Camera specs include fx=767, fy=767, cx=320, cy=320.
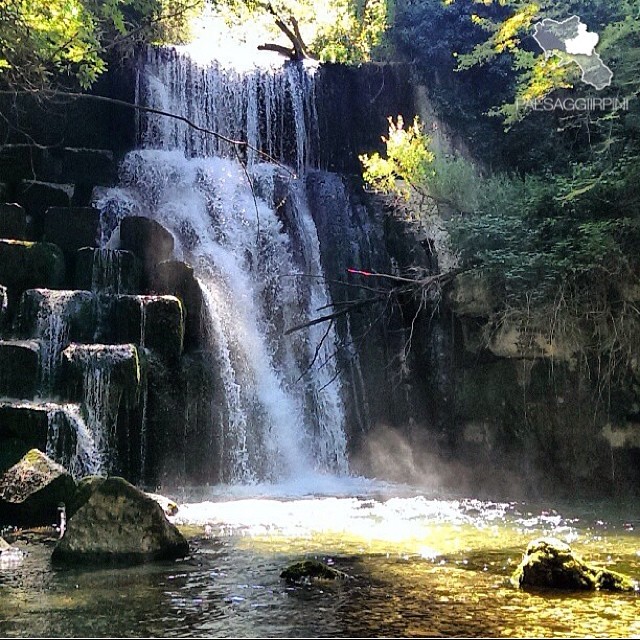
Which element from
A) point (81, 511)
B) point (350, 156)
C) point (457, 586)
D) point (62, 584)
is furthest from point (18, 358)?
point (350, 156)

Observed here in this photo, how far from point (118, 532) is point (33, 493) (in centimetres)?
242

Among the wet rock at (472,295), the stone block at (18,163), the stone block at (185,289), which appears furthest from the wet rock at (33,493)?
the stone block at (18,163)

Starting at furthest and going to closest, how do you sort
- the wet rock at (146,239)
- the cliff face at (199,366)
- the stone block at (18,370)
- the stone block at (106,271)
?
the wet rock at (146,239) < the stone block at (106,271) < the cliff face at (199,366) < the stone block at (18,370)

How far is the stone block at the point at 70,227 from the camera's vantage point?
15.7 meters

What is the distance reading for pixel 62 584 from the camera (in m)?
5.89

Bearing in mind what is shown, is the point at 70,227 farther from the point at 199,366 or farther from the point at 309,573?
the point at 309,573

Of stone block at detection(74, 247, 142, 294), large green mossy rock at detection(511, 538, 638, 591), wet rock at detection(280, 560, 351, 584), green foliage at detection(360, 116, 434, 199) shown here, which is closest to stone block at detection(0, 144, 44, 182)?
stone block at detection(74, 247, 142, 294)

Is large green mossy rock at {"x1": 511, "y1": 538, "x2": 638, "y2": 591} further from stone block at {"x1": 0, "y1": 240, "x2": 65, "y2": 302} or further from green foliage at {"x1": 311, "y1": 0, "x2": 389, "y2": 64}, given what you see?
green foliage at {"x1": 311, "y1": 0, "x2": 389, "y2": 64}

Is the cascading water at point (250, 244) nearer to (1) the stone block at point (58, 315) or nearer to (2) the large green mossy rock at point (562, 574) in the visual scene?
(1) the stone block at point (58, 315)

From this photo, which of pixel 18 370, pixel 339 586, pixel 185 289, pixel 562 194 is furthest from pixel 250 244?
pixel 339 586

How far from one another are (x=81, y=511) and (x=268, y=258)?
10.5m

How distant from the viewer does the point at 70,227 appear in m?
15.7

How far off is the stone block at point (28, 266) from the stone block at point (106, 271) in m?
0.40

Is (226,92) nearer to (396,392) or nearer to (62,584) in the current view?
(396,392)
